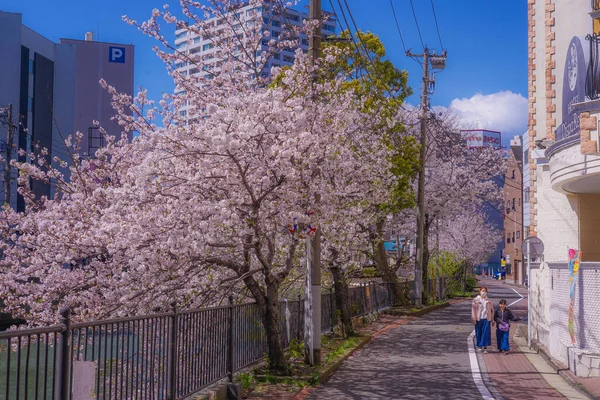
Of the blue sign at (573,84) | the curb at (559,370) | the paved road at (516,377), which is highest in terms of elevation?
the blue sign at (573,84)

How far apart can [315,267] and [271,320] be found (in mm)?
2041

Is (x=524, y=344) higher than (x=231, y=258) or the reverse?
the reverse

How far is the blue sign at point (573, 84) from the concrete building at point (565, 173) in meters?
0.02

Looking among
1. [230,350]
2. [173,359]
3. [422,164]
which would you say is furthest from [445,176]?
[173,359]

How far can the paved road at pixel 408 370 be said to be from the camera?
41.1ft

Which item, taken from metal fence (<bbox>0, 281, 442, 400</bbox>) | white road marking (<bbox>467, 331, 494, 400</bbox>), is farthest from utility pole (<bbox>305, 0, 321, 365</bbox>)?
white road marking (<bbox>467, 331, 494, 400</bbox>)

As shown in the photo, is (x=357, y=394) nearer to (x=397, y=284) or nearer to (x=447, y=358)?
(x=447, y=358)

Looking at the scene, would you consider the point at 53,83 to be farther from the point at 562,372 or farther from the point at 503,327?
the point at 562,372

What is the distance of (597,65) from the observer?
17469mm

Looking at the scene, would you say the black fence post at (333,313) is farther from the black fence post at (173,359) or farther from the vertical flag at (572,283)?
the black fence post at (173,359)

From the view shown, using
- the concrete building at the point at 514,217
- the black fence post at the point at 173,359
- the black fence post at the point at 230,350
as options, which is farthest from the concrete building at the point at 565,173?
the concrete building at the point at 514,217

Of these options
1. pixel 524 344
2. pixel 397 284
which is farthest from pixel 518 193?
pixel 524 344

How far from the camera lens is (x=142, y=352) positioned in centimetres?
834

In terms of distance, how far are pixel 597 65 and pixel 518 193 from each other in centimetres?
6880
